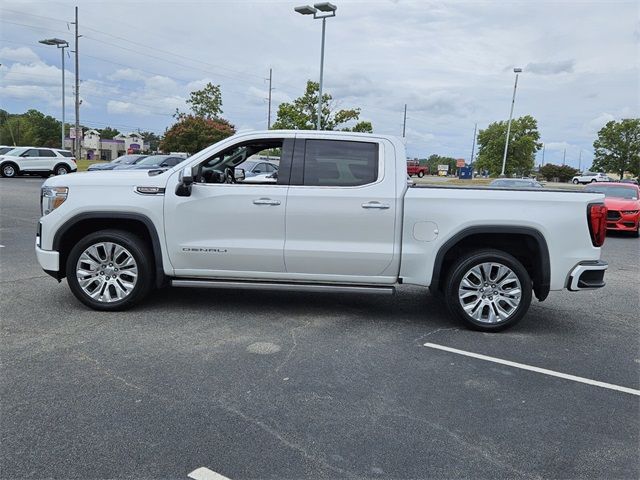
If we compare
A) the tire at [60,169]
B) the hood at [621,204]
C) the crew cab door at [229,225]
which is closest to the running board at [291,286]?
the crew cab door at [229,225]

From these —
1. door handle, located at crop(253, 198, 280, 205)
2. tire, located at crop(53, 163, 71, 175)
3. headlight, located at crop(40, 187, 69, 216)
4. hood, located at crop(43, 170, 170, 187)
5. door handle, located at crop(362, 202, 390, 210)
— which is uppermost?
hood, located at crop(43, 170, 170, 187)

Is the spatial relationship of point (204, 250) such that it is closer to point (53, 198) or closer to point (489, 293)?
point (53, 198)

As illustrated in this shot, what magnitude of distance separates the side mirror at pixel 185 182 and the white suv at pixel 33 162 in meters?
26.9

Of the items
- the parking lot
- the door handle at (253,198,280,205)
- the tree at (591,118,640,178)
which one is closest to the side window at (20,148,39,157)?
the parking lot

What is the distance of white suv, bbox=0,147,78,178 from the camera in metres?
29.5

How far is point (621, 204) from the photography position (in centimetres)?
1499

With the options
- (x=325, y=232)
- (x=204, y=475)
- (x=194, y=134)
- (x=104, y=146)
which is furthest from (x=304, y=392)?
(x=104, y=146)

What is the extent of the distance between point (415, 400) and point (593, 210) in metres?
2.80

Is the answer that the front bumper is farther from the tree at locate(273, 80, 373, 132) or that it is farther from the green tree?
the green tree

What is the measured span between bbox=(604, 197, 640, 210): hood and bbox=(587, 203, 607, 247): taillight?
427 inches

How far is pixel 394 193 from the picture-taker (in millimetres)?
5348

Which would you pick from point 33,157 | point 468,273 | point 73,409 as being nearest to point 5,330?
point 73,409

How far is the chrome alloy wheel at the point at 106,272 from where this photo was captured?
18.2 feet

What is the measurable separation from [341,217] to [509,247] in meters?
1.84
